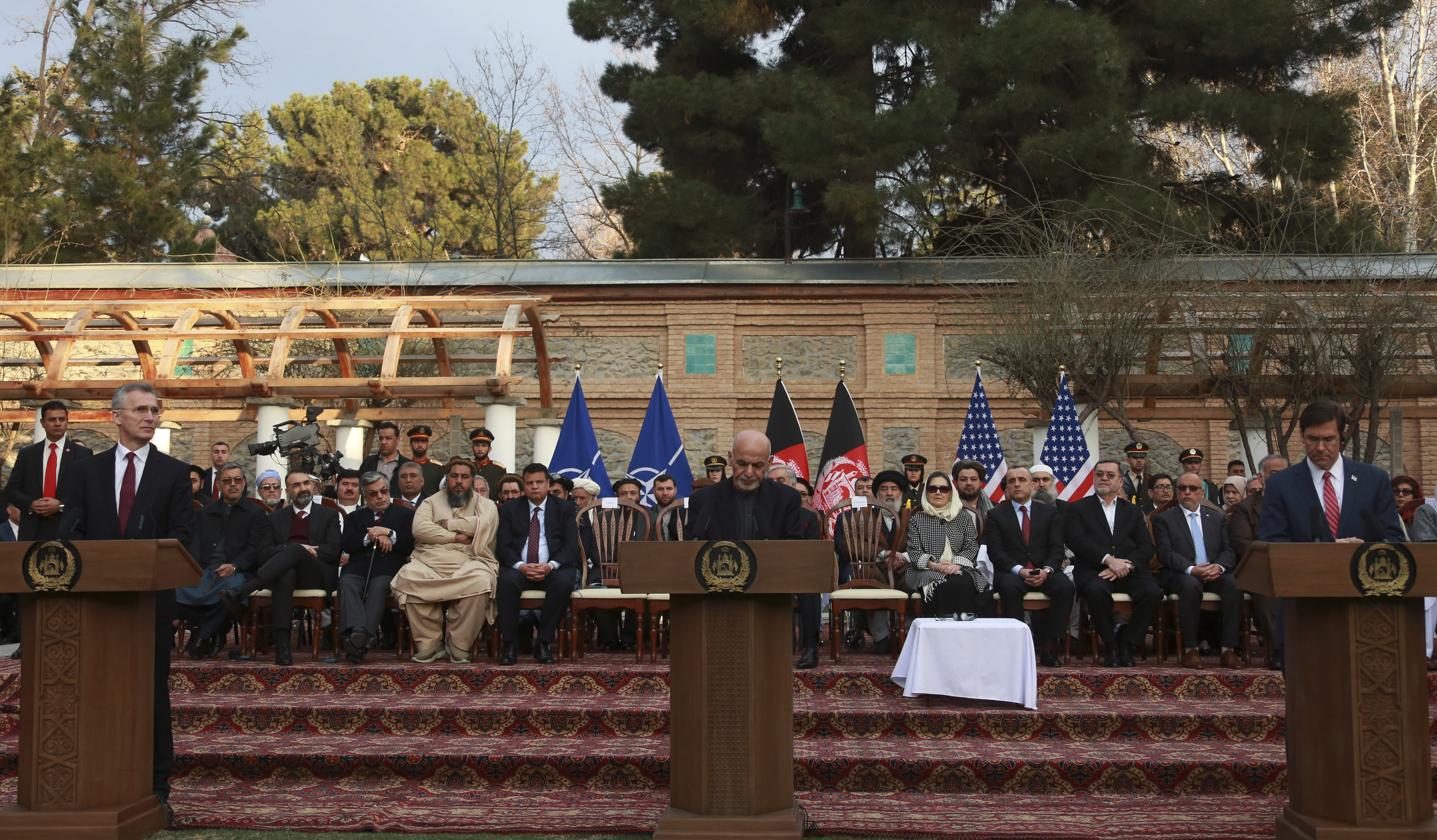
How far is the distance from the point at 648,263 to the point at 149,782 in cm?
1328

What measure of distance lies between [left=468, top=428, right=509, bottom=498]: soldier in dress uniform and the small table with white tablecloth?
13.7 ft

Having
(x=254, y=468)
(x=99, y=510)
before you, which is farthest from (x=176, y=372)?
(x=99, y=510)

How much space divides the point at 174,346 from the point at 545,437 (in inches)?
169

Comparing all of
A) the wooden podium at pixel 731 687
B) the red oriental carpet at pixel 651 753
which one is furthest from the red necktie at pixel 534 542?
the wooden podium at pixel 731 687

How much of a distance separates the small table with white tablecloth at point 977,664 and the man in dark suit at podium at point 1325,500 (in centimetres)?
186

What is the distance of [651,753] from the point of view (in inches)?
241

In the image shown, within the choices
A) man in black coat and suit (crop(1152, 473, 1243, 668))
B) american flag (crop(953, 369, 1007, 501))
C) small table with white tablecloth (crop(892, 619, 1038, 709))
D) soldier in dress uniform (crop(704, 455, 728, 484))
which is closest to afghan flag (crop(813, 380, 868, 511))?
american flag (crop(953, 369, 1007, 501))

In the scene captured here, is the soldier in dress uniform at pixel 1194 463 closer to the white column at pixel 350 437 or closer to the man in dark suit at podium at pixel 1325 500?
the man in dark suit at podium at pixel 1325 500

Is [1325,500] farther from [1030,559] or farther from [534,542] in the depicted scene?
[534,542]

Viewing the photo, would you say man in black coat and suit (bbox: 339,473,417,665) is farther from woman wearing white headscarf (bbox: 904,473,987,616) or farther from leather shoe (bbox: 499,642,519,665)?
woman wearing white headscarf (bbox: 904,473,987,616)

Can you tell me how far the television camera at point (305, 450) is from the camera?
10844 mm

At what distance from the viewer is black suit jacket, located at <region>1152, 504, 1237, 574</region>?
8.48 meters

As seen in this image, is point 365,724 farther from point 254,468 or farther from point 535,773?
point 254,468

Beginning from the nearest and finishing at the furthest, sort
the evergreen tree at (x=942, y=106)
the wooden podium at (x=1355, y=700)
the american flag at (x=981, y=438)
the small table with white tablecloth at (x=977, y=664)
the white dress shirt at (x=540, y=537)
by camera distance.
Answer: the wooden podium at (x=1355, y=700)
the small table with white tablecloth at (x=977, y=664)
the white dress shirt at (x=540, y=537)
the american flag at (x=981, y=438)
the evergreen tree at (x=942, y=106)
